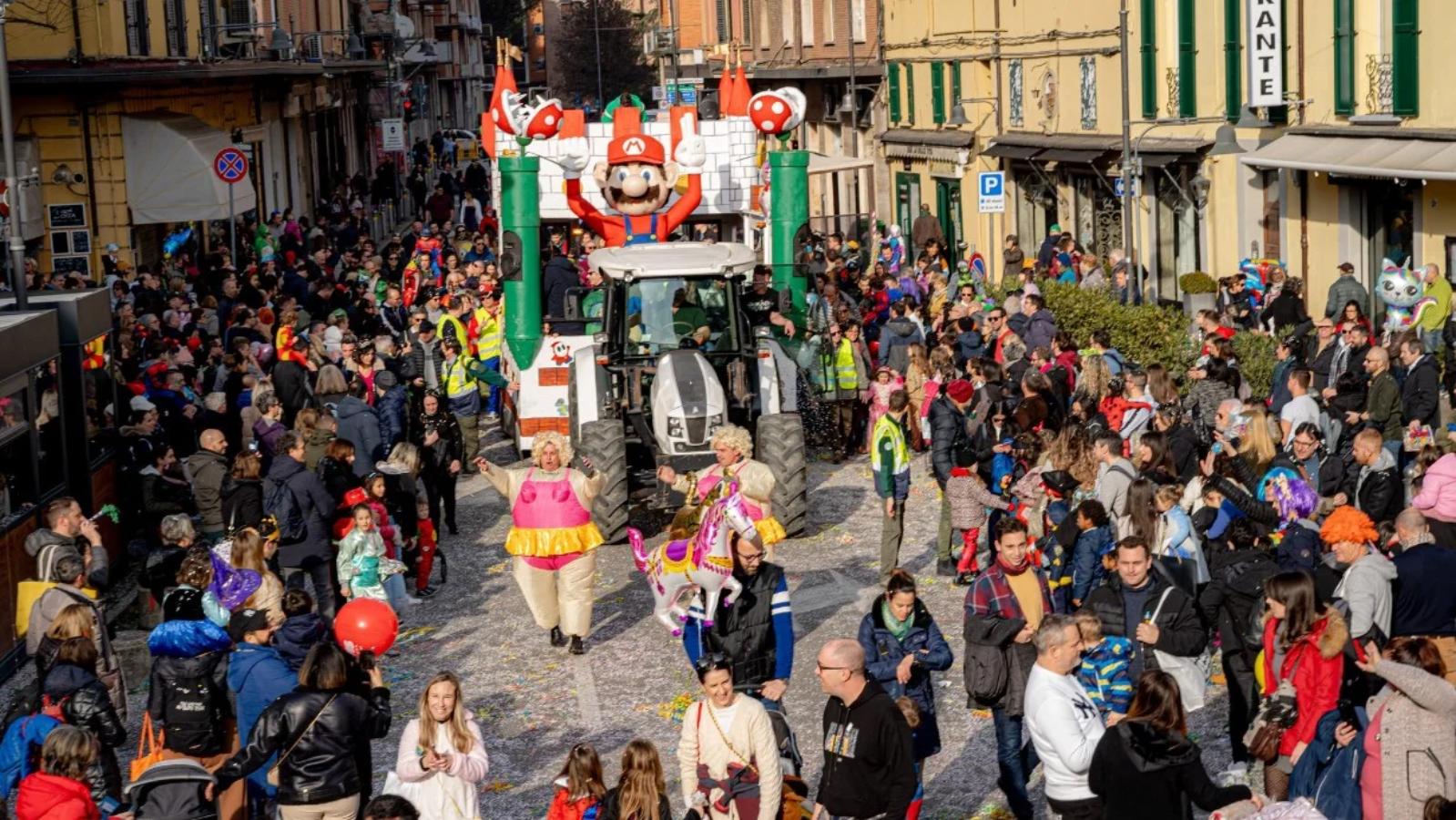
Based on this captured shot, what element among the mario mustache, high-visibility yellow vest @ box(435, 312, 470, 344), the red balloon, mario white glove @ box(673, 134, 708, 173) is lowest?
the red balloon

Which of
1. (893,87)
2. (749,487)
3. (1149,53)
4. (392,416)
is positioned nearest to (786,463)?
(392,416)

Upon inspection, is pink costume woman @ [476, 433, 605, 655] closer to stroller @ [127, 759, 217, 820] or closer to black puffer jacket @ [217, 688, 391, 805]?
black puffer jacket @ [217, 688, 391, 805]

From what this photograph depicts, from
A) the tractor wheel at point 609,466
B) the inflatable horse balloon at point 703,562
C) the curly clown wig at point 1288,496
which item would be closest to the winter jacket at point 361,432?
the tractor wheel at point 609,466

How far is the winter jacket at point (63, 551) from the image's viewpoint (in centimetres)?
1237

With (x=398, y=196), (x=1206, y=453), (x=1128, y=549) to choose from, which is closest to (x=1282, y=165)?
(x=1206, y=453)

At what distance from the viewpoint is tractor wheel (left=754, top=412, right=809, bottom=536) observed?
56.8ft

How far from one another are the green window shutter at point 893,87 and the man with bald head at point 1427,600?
1412 inches

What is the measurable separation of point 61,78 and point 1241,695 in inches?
887

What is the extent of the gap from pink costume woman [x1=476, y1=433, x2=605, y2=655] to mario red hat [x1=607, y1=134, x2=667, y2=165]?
297 inches

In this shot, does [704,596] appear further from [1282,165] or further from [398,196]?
[398,196]

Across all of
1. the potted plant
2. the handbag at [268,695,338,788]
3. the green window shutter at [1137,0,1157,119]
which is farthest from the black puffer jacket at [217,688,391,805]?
the green window shutter at [1137,0,1157,119]

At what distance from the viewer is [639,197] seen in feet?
71.0

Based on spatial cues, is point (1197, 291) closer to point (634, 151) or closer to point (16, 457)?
point (634, 151)

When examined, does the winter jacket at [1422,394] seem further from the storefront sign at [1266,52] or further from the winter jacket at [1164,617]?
the storefront sign at [1266,52]
